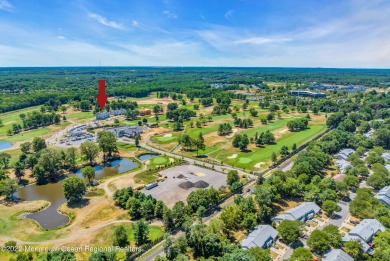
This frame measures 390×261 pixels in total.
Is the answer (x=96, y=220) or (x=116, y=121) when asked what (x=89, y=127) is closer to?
(x=116, y=121)

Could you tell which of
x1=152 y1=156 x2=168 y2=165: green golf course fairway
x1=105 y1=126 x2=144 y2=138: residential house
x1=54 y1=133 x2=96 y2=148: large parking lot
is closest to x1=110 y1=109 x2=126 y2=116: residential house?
x1=105 y1=126 x2=144 y2=138: residential house

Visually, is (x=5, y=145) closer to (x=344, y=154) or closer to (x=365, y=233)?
(x=365, y=233)

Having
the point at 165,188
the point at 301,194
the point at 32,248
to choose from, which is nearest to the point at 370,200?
the point at 301,194

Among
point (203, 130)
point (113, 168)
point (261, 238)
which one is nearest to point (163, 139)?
point (203, 130)

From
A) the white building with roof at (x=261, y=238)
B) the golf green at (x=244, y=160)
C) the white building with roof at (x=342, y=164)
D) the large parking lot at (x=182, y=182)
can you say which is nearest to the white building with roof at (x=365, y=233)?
the white building with roof at (x=261, y=238)

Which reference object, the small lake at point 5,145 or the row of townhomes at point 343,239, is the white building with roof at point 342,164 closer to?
the row of townhomes at point 343,239
